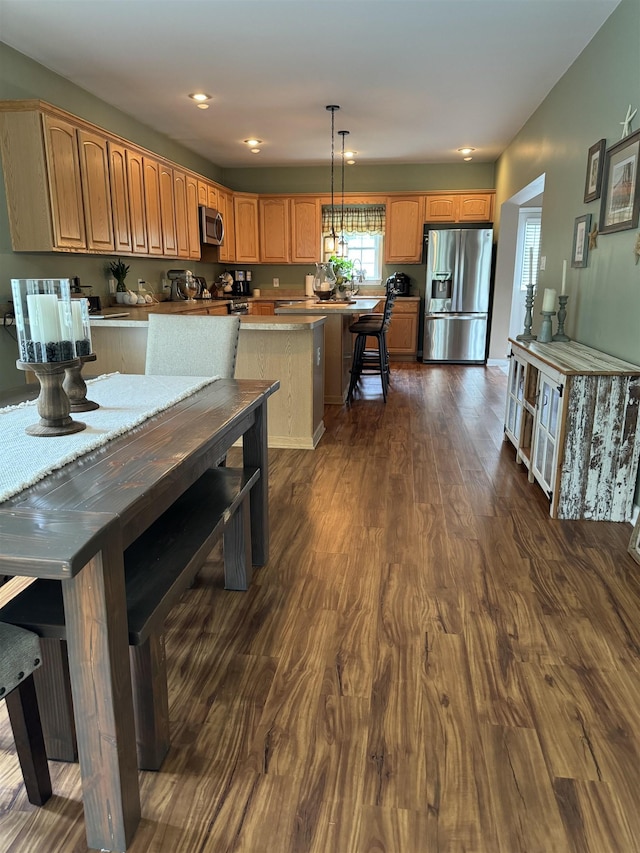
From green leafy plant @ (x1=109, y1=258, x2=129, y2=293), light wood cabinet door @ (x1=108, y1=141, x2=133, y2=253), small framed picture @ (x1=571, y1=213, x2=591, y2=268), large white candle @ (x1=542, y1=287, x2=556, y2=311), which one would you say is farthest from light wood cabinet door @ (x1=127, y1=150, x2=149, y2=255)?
small framed picture @ (x1=571, y1=213, x2=591, y2=268)

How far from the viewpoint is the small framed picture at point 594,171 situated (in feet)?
11.2

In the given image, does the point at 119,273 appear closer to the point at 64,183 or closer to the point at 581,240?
the point at 64,183

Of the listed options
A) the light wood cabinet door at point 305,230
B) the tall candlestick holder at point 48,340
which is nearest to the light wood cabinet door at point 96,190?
the tall candlestick holder at point 48,340

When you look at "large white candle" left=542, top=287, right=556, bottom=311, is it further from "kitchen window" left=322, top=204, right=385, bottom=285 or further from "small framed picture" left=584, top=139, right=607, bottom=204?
"kitchen window" left=322, top=204, right=385, bottom=285

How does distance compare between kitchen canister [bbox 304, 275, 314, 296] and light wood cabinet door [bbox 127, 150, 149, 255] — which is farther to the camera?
kitchen canister [bbox 304, 275, 314, 296]

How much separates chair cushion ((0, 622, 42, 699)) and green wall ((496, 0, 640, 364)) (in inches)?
111

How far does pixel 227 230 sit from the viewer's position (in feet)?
25.9

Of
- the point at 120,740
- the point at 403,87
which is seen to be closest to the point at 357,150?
the point at 403,87

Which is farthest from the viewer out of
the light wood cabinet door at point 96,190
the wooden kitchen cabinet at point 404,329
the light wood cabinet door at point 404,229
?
the wooden kitchen cabinet at point 404,329

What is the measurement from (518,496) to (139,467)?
2422 mm

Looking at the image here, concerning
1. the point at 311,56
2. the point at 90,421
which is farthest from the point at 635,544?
the point at 311,56

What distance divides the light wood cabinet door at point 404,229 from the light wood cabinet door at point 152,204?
3602 mm

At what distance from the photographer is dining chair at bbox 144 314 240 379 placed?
2.49 meters

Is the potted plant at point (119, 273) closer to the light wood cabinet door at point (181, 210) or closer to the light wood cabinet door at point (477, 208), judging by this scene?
the light wood cabinet door at point (181, 210)
